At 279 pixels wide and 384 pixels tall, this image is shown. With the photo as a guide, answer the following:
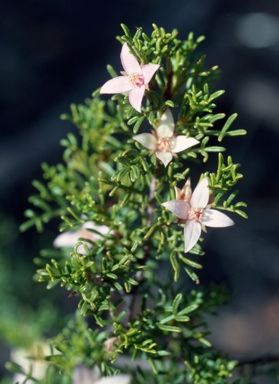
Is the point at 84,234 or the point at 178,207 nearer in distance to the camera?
the point at 178,207

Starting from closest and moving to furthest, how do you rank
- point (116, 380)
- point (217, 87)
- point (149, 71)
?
point (149, 71) → point (116, 380) → point (217, 87)

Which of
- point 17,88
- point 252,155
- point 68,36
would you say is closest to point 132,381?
point 252,155

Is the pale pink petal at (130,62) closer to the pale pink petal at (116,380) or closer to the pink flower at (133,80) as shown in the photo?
the pink flower at (133,80)

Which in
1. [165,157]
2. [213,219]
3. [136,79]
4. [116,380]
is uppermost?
[136,79]

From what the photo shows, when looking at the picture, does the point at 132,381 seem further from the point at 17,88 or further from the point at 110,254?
the point at 17,88

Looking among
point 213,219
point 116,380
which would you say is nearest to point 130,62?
point 213,219

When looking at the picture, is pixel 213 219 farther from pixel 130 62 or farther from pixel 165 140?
pixel 130 62

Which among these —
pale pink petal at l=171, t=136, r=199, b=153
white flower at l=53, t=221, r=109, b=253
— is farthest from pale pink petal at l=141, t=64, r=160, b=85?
white flower at l=53, t=221, r=109, b=253

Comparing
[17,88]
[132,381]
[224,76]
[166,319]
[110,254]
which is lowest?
[132,381]
